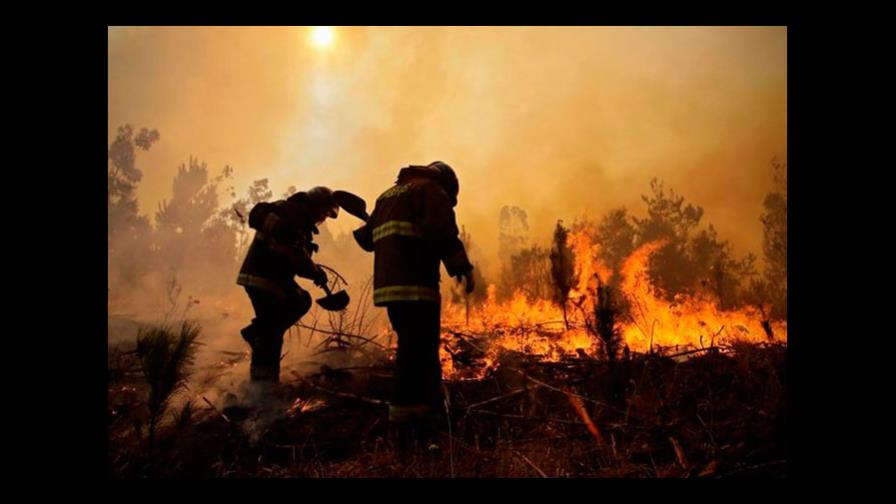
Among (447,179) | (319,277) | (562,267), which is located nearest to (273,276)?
(319,277)

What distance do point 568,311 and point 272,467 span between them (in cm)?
577

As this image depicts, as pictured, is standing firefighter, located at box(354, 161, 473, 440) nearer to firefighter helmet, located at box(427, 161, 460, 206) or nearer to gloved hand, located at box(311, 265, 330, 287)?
firefighter helmet, located at box(427, 161, 460, 206)

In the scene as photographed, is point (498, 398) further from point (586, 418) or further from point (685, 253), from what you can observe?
point (685, 253)

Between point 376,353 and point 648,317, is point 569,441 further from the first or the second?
point 648,317

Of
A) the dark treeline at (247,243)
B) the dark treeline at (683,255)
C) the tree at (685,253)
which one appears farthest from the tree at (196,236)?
the tree at (685,253)

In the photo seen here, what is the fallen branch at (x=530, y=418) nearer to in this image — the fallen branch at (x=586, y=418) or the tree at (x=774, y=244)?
the fallen branch at (x=586, y=418)

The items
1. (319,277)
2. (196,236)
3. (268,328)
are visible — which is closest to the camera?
(268,328)

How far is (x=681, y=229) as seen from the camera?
25125 millimetres

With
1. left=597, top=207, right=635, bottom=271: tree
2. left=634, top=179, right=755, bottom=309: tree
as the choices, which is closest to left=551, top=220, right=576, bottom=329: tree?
left=634, top=179, right=755, bottom=309: tree

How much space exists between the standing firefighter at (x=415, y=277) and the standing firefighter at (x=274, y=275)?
1.49 m

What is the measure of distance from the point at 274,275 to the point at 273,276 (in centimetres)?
2

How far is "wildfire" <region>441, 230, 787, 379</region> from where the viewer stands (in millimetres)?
5730

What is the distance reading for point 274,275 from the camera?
5.00 m

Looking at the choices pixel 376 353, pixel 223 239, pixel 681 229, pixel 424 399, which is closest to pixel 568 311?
pixel 376 353
